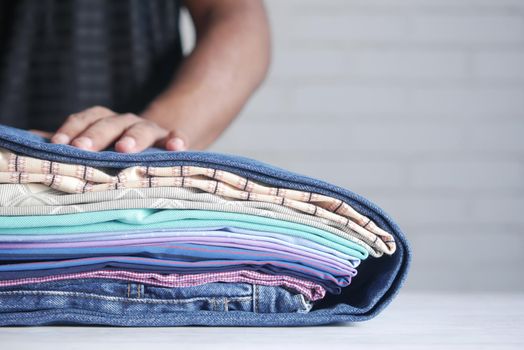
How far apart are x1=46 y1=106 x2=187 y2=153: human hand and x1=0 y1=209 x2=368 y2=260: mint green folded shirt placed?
125 millimetres

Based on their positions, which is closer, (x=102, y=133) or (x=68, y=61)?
(x=102, y=133)

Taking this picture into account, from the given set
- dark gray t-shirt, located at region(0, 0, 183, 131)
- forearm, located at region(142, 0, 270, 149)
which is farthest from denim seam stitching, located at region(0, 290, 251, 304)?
dark gray t-shirt, located at region(0, 0, 183, 131)

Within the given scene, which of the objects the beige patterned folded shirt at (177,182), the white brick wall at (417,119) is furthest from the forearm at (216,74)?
the white brick wall at (417,119)

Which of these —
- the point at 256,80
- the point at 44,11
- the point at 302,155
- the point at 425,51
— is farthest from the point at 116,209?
the point at 425,51

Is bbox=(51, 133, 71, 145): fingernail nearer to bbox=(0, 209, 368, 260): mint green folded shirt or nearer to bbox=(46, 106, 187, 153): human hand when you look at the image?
bbox=(46, 106, 187, 153): human hand

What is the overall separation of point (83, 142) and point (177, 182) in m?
0.15

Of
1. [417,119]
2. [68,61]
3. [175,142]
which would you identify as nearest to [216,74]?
[68,61]

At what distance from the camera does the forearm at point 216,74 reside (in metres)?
1.12

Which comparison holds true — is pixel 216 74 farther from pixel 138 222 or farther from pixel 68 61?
pixel 138 222

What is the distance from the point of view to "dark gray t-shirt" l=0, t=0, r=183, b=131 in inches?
51.2

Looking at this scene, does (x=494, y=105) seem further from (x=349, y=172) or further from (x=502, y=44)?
(x=349, y=172)

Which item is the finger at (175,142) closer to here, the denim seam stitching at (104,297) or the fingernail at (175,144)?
the fingernail at (175,144)

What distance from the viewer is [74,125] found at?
762mm

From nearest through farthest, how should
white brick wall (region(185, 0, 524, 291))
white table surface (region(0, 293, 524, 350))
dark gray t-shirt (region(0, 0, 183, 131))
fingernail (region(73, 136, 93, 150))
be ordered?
white table surface (region(0, 293, 524, 350))
fingernail (region(73, 136, 93, 150))
dark gray t-shirt (region(0, 0, 183, 131))
white brick wall (region(185, 0, 524, 291))
